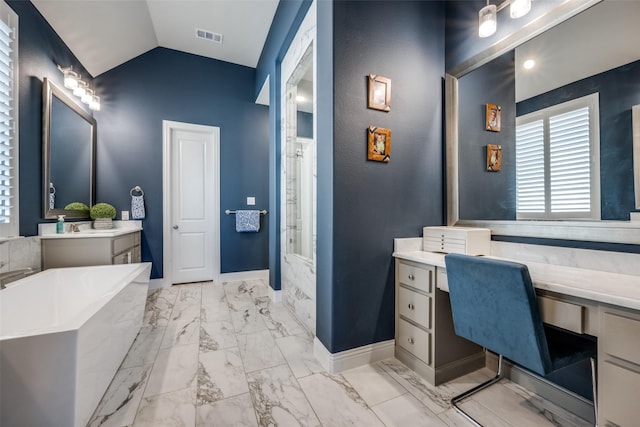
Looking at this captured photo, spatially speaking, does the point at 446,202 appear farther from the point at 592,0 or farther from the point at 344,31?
the point at 344,31

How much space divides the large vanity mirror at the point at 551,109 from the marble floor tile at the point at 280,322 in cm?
162

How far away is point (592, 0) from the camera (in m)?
1.32

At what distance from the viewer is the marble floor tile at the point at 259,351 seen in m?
1.79

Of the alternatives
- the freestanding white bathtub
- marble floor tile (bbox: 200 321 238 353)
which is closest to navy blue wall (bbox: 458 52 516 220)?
marble floor tile (bbox: 200 321 238 353)

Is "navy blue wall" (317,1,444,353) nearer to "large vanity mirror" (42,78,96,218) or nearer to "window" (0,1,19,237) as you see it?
"window" (0,1,19,237)

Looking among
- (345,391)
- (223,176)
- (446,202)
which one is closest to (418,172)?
(446,202)

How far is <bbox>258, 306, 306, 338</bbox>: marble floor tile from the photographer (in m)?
2.26

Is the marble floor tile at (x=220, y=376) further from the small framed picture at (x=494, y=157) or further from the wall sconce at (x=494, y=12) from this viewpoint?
the wall sconce at (x=494, y=12)

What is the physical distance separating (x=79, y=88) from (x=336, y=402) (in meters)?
3.62

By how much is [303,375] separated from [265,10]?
11.6 feet

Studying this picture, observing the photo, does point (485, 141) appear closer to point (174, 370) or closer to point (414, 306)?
point (414, 306)

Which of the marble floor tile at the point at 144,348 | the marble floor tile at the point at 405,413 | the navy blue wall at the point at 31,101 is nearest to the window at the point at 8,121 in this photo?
the navy blue wall at the point at 31,101

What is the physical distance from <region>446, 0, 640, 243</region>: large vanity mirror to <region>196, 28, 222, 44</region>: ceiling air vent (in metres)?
2.87

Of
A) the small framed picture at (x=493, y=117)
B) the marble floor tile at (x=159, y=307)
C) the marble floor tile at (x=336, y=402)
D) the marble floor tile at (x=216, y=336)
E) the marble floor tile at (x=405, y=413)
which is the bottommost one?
the marble floor tile at (x=405, y=413)
